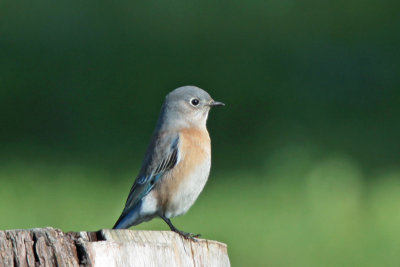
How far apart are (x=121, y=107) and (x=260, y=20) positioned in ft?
10.6

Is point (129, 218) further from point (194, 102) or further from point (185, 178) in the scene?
point (194, 102)

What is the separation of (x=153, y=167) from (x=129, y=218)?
1.32ft

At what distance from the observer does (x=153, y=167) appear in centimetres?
637

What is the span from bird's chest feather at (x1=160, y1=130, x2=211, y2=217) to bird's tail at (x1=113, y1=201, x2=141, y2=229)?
0.21 meters

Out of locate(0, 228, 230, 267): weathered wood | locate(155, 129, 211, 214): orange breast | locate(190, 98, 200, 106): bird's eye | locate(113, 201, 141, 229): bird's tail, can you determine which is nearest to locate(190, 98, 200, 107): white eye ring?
locate(190, 98, 200, 106): bird's eye

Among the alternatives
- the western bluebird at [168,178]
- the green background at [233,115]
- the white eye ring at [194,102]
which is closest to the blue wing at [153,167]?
the western bluebird at [168,178]

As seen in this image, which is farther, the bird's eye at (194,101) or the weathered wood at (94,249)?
the bird's eye at (194,101)

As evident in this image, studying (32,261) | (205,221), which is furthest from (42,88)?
(32,261)

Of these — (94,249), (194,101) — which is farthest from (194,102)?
(94,249)

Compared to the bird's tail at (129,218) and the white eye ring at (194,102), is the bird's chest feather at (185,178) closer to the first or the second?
the bird's tail at (129,218)

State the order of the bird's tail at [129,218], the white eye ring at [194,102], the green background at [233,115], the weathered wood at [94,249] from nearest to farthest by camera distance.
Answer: the weathered wood at [94,249] → the bird's tail at [129,218] → the white eye ring at [194,102] → the green background at [233,115]

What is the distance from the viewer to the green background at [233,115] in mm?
8586

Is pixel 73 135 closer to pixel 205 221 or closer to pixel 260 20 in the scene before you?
pixel 205 221

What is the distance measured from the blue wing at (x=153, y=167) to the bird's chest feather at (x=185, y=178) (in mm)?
53
